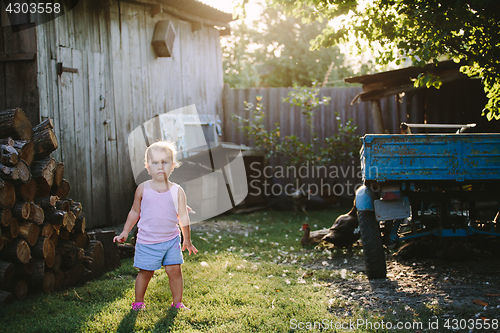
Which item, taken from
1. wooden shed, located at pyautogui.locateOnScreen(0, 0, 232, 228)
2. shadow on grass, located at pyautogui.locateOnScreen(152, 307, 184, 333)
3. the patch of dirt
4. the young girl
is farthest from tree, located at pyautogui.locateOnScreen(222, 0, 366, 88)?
shadow on grass, located at pyautogui.locateOnScreen(152, 307, 184, 333)

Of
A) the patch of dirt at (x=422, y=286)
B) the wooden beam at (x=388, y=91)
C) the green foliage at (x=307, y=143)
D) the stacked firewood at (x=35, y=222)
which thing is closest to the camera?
the stacked firewood at (x=35, y=222)

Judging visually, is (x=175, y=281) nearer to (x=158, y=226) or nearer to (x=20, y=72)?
(x=158, y=226)

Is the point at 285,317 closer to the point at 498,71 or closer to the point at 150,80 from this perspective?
the point at 498,71

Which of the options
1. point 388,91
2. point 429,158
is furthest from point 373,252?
point 388,91

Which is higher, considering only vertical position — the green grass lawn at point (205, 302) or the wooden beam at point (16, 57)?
the wooden beam at point (16, 57)

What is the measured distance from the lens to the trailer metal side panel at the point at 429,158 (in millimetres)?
4527

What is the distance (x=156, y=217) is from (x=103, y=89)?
→ 4745 millimetres

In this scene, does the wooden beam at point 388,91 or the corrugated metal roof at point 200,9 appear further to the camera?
the corrugated metal roof at point 200,9

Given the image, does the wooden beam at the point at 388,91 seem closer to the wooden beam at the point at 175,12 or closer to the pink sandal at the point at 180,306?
the wooden beam at the point at 175,12

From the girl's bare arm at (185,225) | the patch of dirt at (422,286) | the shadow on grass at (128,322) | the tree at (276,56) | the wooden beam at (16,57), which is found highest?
the tree at (276,56)

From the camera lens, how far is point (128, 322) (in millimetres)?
3213

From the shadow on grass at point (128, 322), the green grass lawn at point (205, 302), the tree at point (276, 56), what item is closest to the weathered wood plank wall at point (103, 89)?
the green grass lawn at point (205, 302)

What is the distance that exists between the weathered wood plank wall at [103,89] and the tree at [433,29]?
3426 mm

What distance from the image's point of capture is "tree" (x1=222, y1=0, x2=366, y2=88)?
21.7 m
